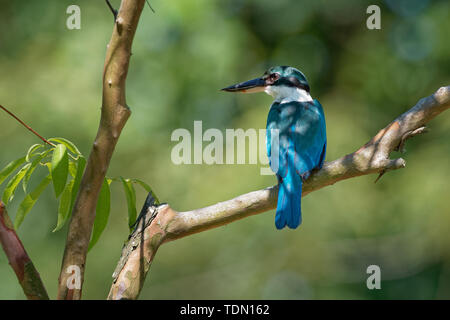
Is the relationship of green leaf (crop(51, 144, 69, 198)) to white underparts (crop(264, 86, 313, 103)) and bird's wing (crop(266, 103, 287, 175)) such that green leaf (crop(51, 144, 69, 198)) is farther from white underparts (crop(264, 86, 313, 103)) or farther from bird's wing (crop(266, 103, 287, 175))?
white underparts (crop(264, 86, 313, 103))

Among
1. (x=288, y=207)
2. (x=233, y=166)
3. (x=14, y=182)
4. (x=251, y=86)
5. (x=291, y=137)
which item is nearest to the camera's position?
(x=14, y=182)

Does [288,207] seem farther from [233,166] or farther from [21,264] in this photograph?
[233,166]

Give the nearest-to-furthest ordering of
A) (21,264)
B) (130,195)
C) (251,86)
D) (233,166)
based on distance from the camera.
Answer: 1. (21,264)
2. (130,195)
3. (251,86)
4. (233,166)

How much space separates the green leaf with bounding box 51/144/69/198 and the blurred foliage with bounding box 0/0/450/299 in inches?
129

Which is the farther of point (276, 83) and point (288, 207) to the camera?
point (276, 83)

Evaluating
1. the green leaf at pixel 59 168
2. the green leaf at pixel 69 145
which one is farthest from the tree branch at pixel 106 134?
the green leaf at pixel 69 145

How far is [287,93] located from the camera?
4.21m

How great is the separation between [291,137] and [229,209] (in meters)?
1.19

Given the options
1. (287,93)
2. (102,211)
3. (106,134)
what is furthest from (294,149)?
(106,134)

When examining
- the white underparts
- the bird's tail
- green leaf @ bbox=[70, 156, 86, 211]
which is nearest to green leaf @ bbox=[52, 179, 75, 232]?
green leaf @ bbox=[70, 156, 86, 211]

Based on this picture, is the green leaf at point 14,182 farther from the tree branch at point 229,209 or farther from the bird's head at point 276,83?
the bird's head at point 276,83

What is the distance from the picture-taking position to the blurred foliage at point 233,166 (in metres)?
5.80

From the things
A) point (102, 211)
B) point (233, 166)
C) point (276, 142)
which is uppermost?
point (233, 166)

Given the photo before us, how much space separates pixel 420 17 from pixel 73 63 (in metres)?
4.05
